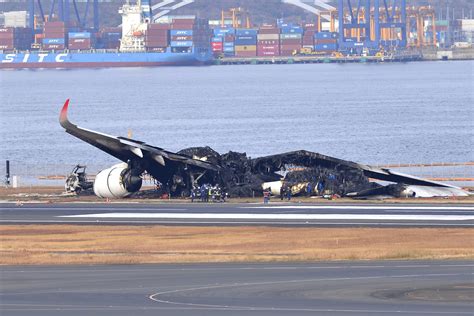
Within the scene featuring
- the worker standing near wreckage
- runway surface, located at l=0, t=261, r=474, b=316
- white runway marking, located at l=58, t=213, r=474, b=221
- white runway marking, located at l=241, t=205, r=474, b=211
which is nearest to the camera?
runway surface, located at l=0, t=261, r=474, b=316

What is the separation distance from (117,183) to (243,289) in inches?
1600

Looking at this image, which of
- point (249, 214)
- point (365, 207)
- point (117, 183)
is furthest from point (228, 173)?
point (365, 207)

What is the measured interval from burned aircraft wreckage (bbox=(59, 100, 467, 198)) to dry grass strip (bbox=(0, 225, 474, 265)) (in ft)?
55.5

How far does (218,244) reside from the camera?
53.1m

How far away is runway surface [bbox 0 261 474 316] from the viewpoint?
35.0 metres

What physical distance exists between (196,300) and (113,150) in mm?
41950

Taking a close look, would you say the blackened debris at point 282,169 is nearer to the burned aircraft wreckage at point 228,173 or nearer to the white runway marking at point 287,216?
the burned aircraft wreckage at point 228,173

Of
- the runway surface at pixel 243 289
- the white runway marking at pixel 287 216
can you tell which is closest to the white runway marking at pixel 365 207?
the white runway marking at pixel 287 216

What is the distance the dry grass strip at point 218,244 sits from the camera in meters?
47.7

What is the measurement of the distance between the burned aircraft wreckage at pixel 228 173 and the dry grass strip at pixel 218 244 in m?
16.9

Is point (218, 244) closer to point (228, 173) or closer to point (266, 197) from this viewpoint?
point (266, 197)

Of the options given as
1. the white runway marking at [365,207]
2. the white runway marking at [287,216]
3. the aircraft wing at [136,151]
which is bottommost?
the white runway marking at [365,207]

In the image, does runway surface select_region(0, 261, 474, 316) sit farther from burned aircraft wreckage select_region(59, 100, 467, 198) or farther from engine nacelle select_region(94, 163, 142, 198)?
engine nacelle select_region(94, 163, 142, 198)

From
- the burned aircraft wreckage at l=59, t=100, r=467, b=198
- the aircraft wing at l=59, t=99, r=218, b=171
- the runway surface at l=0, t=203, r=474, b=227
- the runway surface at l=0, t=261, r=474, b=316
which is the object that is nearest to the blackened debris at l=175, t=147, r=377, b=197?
the burned aircraft wreckage at l=59, t=100, r=467, b=198
